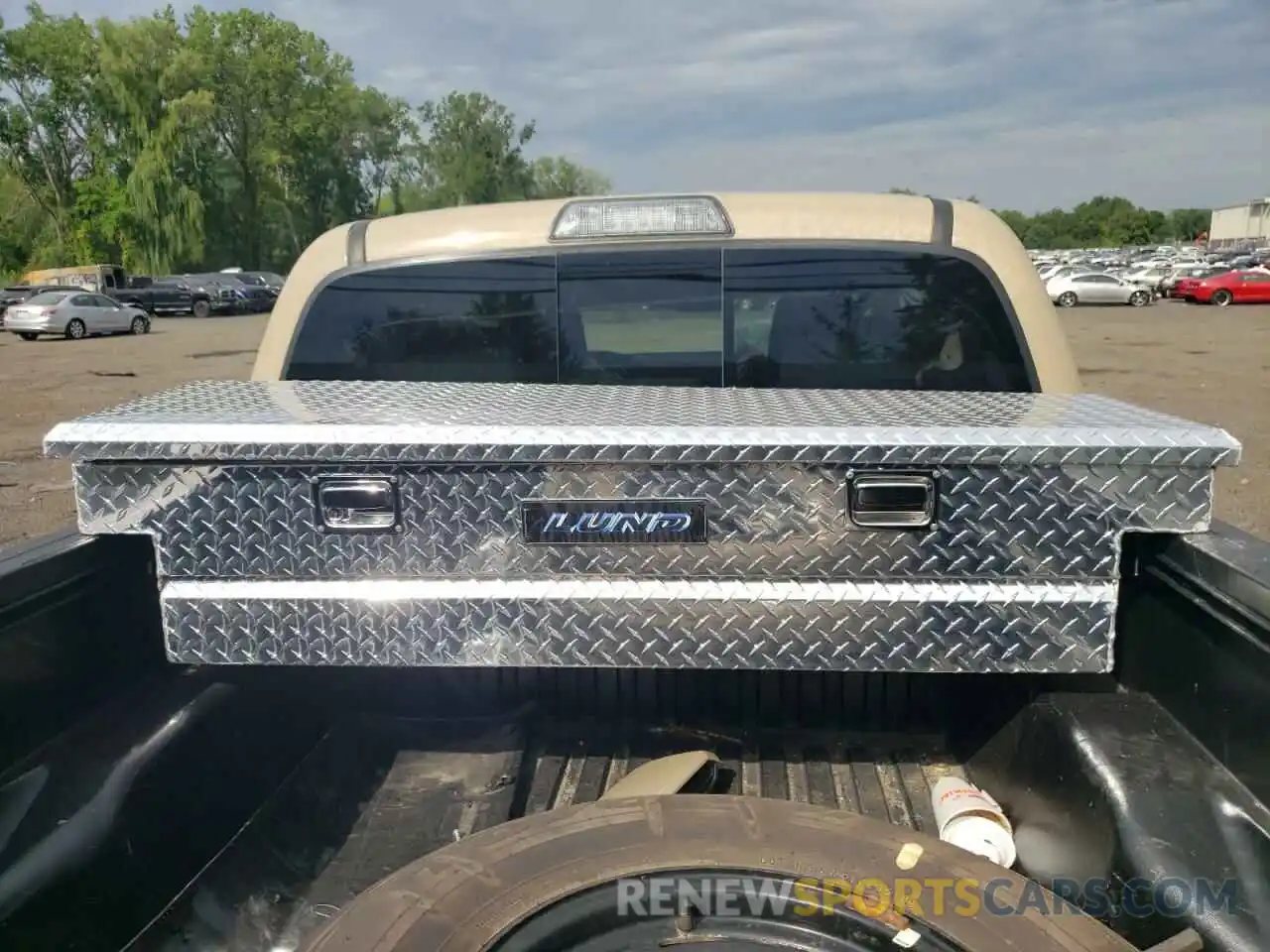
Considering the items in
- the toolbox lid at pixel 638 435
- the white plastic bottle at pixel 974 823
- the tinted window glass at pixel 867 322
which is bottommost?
the white plastic bottle at pixel 974 823

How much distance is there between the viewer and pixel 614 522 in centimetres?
210

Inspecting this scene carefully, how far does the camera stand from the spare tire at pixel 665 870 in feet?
5.37

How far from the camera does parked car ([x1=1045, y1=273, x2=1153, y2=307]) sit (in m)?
47.2

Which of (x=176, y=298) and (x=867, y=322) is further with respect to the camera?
(x=176, y=298)

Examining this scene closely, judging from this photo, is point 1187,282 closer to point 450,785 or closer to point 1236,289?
point 1236,289

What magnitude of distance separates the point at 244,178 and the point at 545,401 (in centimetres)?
7758

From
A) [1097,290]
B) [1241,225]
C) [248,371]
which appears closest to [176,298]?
[248,371]

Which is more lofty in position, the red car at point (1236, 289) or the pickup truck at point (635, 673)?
the pickup truck at point (635, 673)

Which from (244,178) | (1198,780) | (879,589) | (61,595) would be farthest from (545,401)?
(244,178)

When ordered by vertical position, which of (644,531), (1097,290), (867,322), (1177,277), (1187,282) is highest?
(867,322)

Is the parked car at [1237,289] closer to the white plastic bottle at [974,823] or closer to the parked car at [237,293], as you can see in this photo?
the parked car at [237,293]

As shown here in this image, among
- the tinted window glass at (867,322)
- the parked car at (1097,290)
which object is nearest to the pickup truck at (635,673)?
the tinted window glass at (867,322)

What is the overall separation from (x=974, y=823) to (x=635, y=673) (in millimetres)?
901

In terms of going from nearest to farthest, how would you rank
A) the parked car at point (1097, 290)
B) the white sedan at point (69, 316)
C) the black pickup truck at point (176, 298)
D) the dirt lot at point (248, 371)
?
the dirt lot at point (248, 371)
the white sedan at point (69, 316)
the parked car at point (1097, 290)
the black pickup truck at point (176, 298)
